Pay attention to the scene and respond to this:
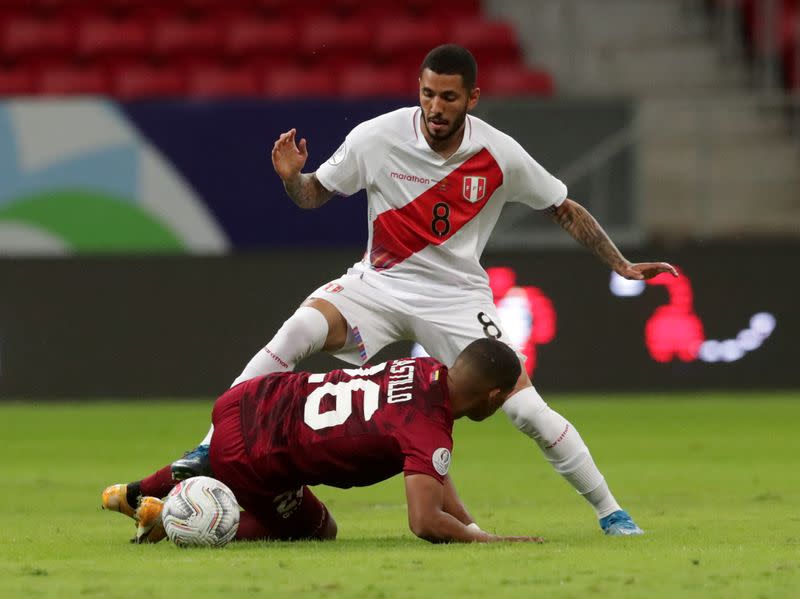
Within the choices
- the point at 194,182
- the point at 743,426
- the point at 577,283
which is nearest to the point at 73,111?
the point at 194,182

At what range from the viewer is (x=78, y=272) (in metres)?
15.0

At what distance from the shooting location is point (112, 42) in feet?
57.9

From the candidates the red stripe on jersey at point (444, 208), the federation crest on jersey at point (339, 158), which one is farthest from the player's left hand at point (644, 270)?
the federation crest on jersey at point (339, 158)

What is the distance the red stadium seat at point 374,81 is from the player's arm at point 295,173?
372 inches

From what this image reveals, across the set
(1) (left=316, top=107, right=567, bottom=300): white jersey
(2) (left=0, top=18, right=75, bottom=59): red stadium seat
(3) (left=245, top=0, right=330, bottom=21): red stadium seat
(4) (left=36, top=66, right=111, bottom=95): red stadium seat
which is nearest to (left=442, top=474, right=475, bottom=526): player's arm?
(1) (left=316, top=107, right=567, bottom=300): white jersey

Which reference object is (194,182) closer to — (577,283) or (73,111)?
(73,111)

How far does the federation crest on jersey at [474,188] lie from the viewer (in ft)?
23.6

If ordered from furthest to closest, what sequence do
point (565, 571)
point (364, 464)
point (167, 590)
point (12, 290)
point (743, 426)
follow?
1. point (12, 290)
2. point (743, 426)
3. point (364, 464)
4. point (565, 571)
5. point (167, 590)

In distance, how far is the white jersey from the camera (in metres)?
7.22

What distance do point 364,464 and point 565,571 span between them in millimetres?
1071

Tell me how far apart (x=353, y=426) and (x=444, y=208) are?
55.4 inches

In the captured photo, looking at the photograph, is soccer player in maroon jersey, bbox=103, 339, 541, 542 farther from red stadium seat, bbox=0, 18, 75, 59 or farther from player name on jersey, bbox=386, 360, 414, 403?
red stadium seat, bbox=0, 18, 75, 59

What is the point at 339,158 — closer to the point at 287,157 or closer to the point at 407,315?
the point at 287,157

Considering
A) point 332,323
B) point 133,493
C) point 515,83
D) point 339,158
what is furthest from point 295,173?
point 515,83
